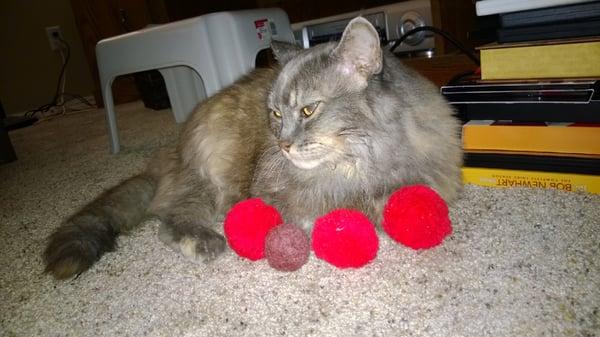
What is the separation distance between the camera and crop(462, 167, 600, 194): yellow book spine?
1.13 metres

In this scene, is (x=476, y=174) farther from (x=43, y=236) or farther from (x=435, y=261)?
(x=43, y=236)

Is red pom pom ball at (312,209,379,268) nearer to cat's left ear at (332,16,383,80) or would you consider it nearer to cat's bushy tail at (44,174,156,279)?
cat's left ear at (332,16,383,80)

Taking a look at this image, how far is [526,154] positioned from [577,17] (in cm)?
43

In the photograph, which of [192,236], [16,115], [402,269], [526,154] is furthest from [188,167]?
[16,115]

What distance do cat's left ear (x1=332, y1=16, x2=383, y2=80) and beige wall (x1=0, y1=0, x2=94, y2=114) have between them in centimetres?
431

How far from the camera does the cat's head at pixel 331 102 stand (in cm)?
98

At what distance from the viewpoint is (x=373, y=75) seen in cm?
99

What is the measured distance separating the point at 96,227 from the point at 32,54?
13.0 feet

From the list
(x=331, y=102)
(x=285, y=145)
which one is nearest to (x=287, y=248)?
(x=285, y=145)

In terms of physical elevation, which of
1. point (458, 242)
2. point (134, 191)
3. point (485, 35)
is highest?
point (485, 35)

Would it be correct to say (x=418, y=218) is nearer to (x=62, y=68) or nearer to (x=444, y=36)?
(x=444, y=36)

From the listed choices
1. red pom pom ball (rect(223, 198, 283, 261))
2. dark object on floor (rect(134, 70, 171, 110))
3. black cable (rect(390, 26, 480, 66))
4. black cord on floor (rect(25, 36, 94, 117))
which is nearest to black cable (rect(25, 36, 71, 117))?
black cord on floor (rect(25, 36, 94, 117))

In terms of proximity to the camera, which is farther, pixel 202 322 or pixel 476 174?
pixel 476 174

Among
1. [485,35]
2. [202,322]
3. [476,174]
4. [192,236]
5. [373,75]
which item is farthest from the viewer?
[485,35]
